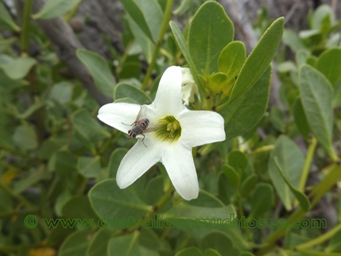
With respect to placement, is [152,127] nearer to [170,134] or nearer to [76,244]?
[170,134]

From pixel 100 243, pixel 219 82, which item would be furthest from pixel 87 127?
pixel 219 82

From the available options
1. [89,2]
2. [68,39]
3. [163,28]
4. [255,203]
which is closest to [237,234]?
[255,203]

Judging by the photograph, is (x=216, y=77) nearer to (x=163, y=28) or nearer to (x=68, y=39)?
(x=163, y=28)

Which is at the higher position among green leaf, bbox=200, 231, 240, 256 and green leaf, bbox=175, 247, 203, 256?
green leaf, bbox=175, 247, 203, 256

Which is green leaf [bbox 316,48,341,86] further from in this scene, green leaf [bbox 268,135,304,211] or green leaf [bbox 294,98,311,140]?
green leaf [bbox 268,135,304,211]

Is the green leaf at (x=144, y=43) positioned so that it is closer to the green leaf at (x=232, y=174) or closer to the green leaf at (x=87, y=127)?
the green leaf at (x=87, y=127)

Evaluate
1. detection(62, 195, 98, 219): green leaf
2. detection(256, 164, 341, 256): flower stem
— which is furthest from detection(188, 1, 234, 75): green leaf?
detection(62, 195, 98, 219): green leaf
